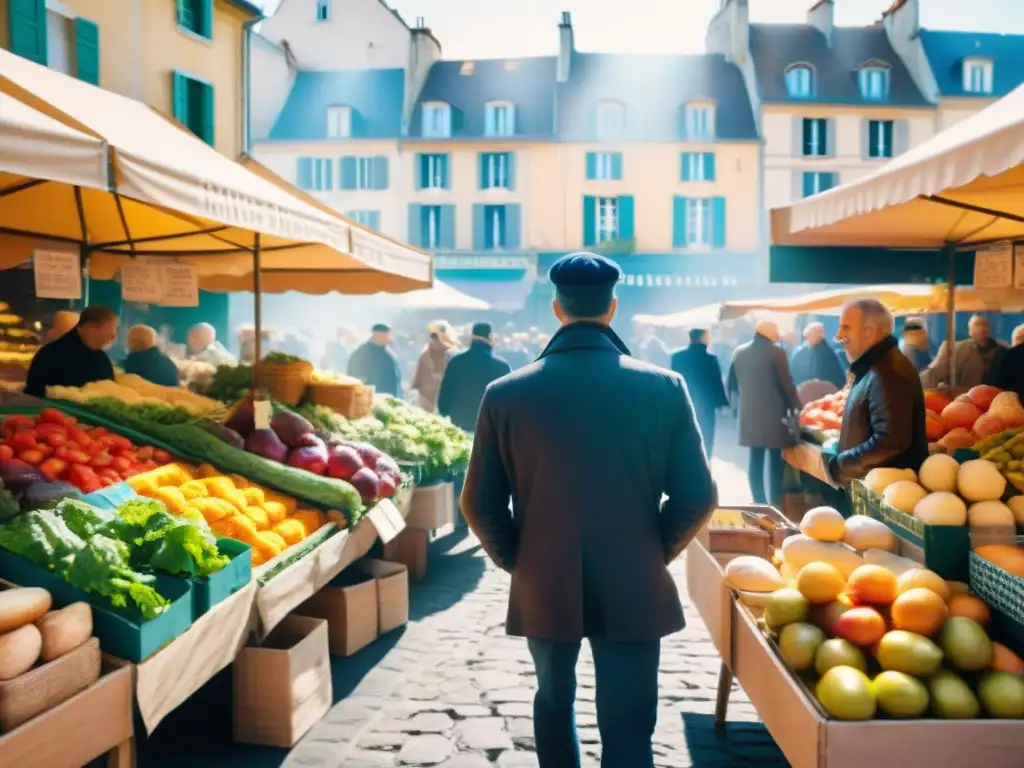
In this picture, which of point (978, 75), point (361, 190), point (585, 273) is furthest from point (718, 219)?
point (585, 273)

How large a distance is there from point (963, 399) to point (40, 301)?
1071 centimetres

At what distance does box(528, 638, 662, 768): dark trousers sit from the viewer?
9.11ft

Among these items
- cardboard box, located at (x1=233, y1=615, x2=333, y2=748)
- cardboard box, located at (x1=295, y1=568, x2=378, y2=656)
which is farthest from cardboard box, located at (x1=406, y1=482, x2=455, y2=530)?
cardboard box, located at (x1=233, y1=615, x2=333, y2=748)

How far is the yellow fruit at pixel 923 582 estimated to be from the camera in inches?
126

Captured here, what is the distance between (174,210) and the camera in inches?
261

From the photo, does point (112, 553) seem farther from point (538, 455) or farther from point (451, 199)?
point (451, 199)

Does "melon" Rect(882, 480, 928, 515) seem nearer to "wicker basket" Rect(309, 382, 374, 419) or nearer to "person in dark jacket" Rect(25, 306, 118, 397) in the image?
"wicker basket" Rect(309, 382, 374, 419)

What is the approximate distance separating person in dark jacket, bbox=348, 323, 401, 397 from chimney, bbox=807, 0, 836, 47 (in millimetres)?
28789

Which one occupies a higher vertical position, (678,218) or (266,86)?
(266,86)

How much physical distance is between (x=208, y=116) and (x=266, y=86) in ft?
71.2

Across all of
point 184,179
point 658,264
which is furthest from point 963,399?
point 658,264

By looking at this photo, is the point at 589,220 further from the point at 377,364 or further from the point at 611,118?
the point at 377,364

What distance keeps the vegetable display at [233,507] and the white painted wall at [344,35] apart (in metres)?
32.2

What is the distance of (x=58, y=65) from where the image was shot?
441 inches
